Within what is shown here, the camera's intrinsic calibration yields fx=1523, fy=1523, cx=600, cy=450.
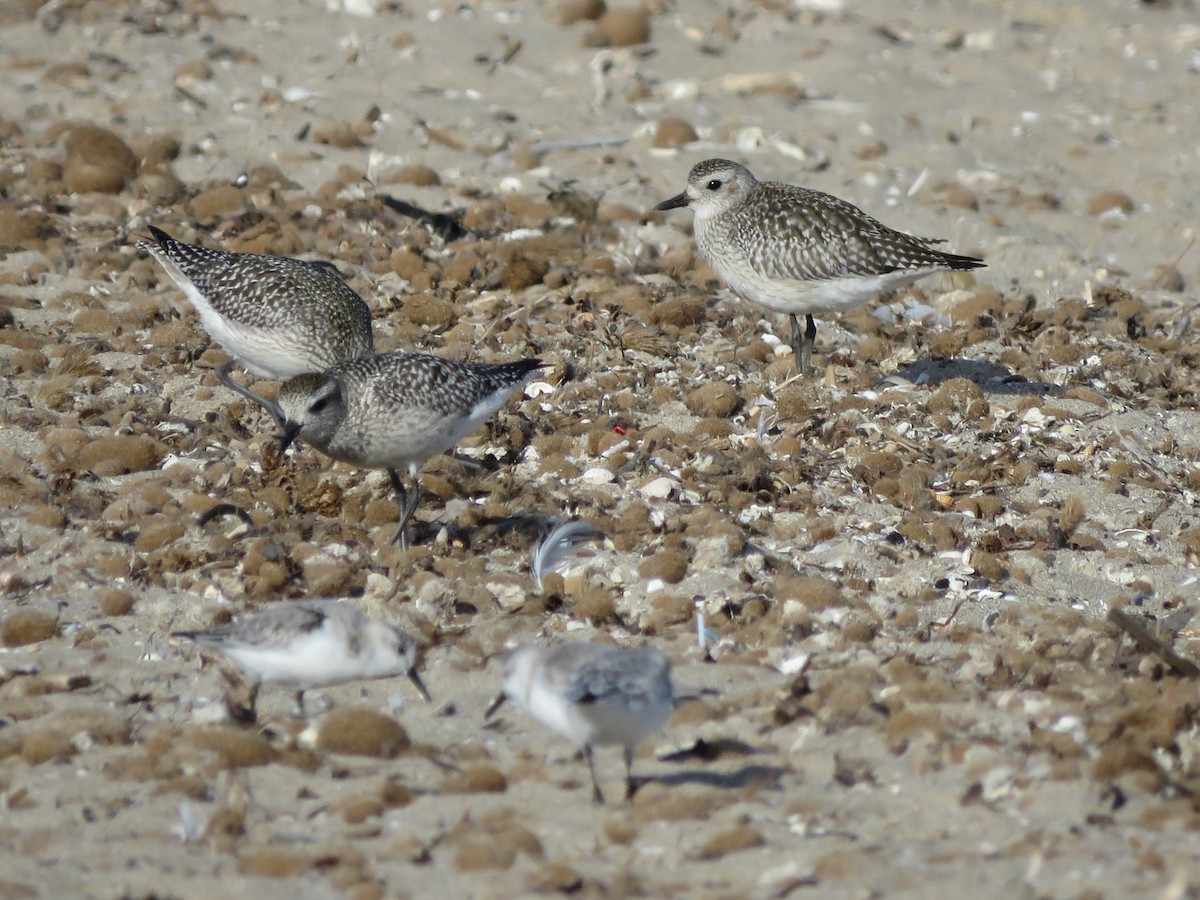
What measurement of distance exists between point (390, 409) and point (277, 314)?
1612mm

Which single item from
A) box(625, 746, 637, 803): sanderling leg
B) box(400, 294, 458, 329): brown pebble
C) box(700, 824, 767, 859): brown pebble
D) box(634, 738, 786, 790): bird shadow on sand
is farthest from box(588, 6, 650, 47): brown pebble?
box(700, 824, 767, 859): brown pebble

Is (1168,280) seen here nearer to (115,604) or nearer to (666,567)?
(666,567)

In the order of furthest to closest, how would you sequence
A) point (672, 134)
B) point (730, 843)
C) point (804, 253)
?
point (672, 134) < point (804, 253) < point (730, 843)

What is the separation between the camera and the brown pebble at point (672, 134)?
542 inches

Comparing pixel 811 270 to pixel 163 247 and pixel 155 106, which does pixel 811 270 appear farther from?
pixel 155 106

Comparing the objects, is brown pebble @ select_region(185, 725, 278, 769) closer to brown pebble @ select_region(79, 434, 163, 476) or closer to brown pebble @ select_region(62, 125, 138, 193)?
brown pebble @ select_region(79, 434, 163, 476)

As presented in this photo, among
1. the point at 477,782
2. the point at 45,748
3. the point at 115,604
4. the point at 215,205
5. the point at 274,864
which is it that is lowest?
the point at 215,205

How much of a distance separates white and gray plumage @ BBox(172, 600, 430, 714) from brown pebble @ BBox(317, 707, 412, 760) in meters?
0.21

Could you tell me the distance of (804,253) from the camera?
10.2 m

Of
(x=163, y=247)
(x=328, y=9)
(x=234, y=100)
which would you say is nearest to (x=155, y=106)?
(x=234, y=100)

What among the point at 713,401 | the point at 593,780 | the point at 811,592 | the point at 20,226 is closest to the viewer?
the point at 593,780

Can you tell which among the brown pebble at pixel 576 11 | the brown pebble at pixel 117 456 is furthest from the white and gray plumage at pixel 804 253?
the brown pebble at pixel 576 11

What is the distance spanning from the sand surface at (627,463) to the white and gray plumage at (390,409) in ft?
1.79

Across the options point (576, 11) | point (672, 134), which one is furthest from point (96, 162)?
point (576, 11)
